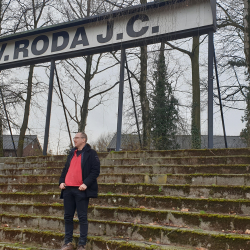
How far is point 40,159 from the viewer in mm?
8914

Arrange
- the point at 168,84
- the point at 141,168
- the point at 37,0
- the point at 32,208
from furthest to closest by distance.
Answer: the point at 37,0 → the point at 168,84 → the point at 141,168 → the point at 32,208

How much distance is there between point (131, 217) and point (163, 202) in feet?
1.93

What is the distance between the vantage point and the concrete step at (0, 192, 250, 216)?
452 cm

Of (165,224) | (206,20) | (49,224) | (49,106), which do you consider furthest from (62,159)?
(206,20)

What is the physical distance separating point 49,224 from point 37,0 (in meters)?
15.6

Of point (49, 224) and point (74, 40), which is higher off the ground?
point (74, 40)

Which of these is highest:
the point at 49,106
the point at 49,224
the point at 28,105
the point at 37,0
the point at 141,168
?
the point at 37,0

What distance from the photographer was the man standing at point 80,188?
4297 mm

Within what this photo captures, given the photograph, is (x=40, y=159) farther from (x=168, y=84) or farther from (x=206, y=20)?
(x=168, y=84)

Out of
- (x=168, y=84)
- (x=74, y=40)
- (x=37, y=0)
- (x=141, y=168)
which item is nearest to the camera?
(x=141, y=168)

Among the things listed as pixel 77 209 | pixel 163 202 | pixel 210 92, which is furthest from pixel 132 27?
pixel 77 209

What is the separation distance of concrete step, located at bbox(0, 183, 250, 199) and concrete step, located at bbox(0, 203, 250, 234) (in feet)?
1.72

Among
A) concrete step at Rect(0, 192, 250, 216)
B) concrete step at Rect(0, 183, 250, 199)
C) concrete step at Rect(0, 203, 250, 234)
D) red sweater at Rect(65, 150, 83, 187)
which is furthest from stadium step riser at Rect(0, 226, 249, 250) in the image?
concrete step at Rect(0, 183, 250, 199)

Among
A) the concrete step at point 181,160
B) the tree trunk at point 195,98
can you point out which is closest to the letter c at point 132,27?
the concrete step at point 181,160
